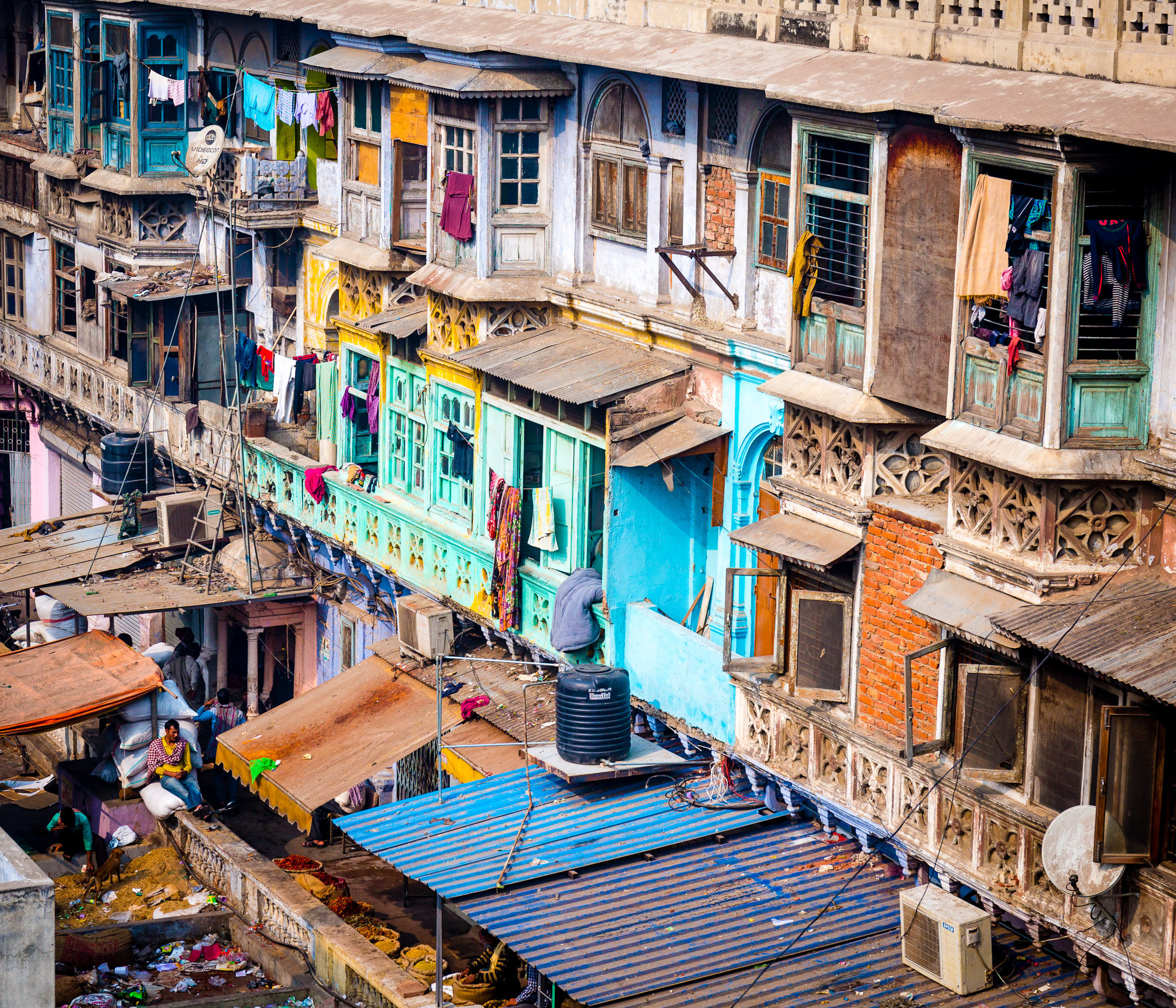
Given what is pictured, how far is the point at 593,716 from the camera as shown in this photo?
20.4 metres

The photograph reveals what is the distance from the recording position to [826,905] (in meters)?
18.4

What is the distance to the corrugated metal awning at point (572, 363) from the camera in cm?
2173

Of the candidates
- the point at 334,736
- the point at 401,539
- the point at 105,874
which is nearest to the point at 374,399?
the point at 401,539

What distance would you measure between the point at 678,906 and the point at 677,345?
20.3 feet

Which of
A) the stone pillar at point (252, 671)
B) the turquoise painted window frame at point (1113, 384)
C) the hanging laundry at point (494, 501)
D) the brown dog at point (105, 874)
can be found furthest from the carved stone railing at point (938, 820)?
the stone pillar at point (252, 671)

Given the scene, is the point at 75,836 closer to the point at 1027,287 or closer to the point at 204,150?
the point at 204,150

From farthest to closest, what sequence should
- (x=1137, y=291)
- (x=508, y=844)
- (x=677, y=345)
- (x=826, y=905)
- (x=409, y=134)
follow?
1. (x=409, y=134)
2. (x=677, y=345)
3. (x=508, y=844)
4. (x=826, y=905)
5. (x=1137, y=291)

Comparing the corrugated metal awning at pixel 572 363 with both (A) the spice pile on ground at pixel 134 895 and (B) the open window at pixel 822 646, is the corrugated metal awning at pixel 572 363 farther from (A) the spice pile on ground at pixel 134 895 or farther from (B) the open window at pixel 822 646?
(A) the spice pile on ground at pixel 134 895

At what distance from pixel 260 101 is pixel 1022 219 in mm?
16133

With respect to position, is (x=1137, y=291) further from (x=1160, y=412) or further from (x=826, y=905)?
(x=826, y=905)

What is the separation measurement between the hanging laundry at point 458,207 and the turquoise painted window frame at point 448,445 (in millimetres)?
1827

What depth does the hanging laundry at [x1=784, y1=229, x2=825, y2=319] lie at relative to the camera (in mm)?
18547

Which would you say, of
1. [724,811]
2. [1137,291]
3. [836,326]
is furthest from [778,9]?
[724,811]

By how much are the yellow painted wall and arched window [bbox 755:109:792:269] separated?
19.0 ft
